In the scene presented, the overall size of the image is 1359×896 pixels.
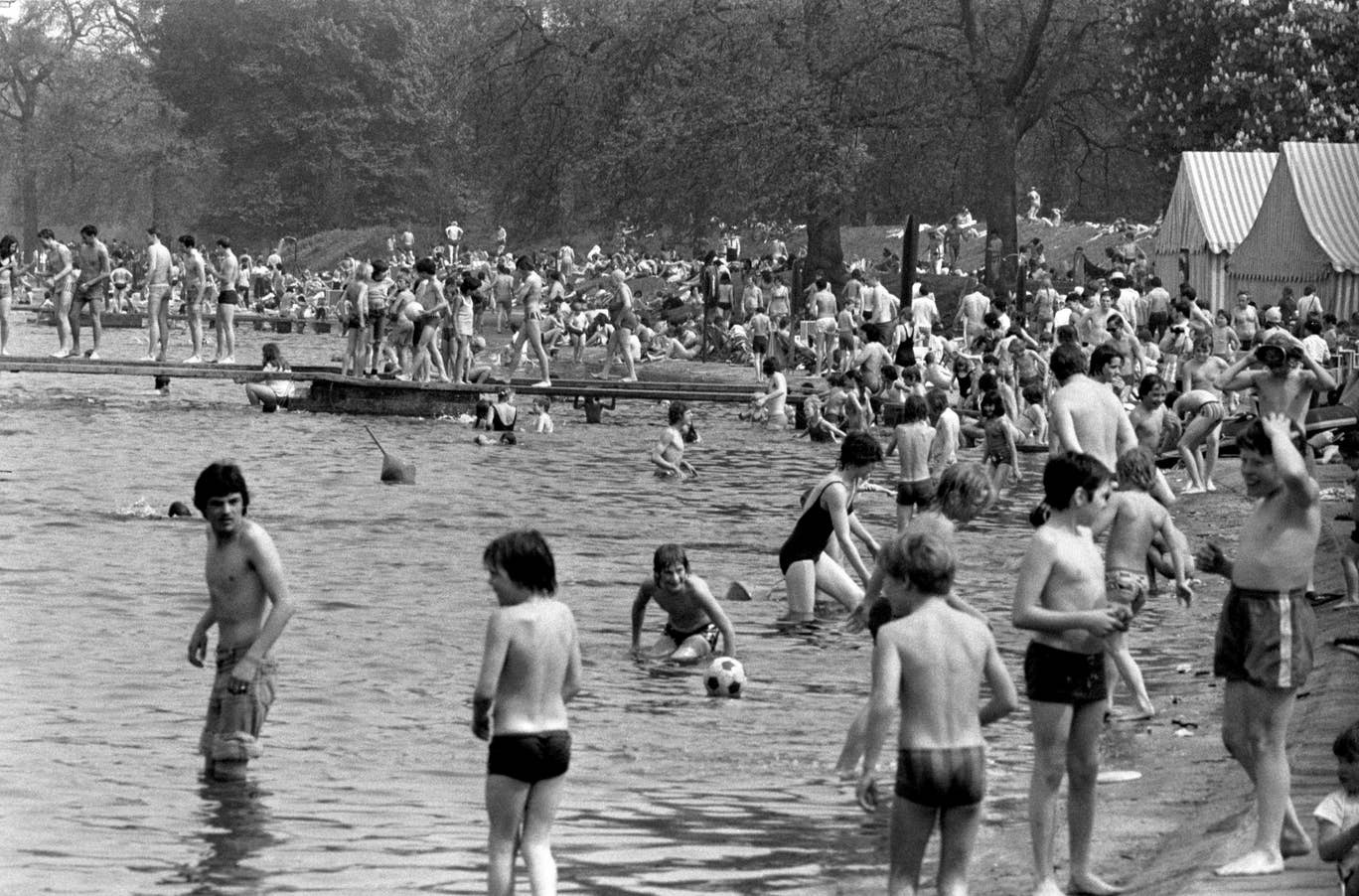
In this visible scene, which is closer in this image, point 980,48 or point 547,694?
point 547,694

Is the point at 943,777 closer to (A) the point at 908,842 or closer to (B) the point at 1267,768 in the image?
(A) the point at 908,842

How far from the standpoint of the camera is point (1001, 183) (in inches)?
2015

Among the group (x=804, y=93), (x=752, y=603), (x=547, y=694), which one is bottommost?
(x=752, y=603)

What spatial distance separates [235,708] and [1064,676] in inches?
146

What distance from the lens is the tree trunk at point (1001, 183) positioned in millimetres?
51031

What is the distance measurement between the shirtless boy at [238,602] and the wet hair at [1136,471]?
4.71 metres

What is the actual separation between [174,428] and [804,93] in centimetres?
2331

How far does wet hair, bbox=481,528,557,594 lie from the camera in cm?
727

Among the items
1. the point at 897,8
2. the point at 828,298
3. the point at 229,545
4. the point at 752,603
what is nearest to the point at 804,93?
the point at 897,8

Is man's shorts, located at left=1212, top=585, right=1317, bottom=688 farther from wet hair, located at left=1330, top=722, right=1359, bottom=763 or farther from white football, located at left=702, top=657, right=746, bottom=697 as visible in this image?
white football, located at left=702, top=657, right=746, bottom=697

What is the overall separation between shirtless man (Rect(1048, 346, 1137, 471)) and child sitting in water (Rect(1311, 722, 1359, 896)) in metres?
6.20

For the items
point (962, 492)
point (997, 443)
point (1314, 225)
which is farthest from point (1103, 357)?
point (1314, 225)

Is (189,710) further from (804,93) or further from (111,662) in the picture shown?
(804,93)

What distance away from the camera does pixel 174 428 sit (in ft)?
105
